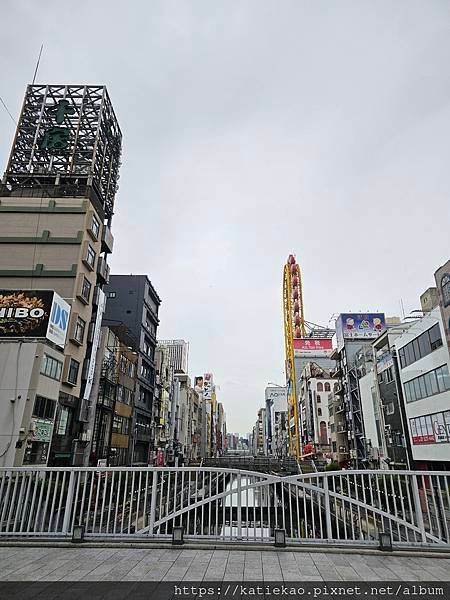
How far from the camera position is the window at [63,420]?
29.4 meters

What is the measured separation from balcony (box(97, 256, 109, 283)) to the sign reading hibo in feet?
34.5

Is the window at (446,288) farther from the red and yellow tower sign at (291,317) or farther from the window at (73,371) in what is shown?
the red and yellow tower sign at (291,317)

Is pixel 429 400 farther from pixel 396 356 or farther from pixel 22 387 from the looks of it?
pixel 22 387

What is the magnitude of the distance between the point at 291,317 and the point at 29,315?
3067 inches

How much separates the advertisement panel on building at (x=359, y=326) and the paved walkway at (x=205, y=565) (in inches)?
2217

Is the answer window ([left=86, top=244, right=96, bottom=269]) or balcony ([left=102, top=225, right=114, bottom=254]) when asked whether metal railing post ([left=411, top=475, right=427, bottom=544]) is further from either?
balcony ([left=102, top=225, right=114, bottom=254])

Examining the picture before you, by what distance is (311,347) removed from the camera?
4141 inches

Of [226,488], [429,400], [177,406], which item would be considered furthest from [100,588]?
[177,406]

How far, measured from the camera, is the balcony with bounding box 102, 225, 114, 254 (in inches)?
1585

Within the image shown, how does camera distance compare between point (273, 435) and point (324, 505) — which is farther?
point (273, 435)

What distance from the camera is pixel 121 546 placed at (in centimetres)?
783

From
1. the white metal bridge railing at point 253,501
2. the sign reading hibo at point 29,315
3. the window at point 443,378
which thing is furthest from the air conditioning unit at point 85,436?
the window at point 443,378

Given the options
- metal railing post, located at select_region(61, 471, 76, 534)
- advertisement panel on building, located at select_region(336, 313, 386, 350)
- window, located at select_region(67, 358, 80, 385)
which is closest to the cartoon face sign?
advertisement panel on building, located at select_region(336, 313, 386, 350)

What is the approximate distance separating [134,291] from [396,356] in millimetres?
38145
